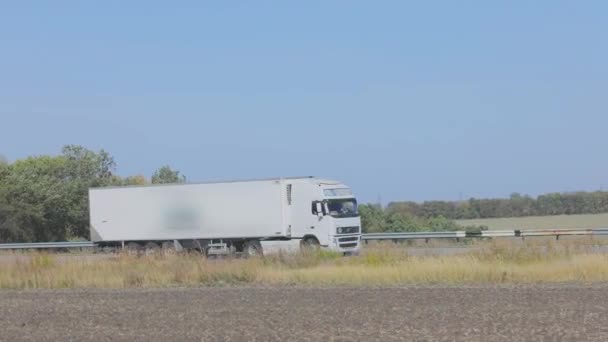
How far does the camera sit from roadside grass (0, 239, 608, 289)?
21953 mm

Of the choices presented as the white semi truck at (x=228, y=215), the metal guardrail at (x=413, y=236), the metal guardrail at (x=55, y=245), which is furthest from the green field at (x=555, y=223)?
the metal guardrail at (x=55, y=245)

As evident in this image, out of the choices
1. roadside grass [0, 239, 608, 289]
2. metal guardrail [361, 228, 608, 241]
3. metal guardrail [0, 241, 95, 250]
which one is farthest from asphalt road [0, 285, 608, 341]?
metal guardrail [0, 241, 95, 250]

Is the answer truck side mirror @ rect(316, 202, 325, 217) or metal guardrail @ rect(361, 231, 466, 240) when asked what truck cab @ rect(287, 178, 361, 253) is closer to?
truck side mirror @ rect(316, 202, 325, 217)

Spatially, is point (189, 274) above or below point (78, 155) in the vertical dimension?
below

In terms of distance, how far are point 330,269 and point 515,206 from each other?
62.2 meters

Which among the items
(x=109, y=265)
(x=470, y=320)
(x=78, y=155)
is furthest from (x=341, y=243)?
(x=78, y=155)

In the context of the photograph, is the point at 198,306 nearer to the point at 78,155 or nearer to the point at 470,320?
the point at 470,320

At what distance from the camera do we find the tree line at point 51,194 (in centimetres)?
5616

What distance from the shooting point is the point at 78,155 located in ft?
222

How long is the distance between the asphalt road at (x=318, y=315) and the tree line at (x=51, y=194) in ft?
121

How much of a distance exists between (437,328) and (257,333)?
2.64 m

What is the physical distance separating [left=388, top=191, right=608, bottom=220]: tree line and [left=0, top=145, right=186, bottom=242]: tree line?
27.8 metres

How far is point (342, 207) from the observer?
36.6 metres

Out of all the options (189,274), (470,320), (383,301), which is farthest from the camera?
(189,274)
